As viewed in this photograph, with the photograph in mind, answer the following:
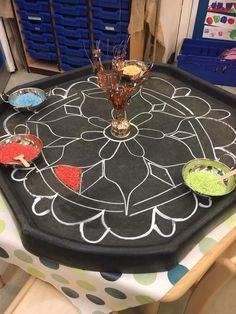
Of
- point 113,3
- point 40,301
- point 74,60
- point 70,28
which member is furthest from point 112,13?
point 40,301

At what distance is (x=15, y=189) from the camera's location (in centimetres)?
90

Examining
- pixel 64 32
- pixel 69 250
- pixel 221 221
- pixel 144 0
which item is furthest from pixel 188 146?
pixel 64 32

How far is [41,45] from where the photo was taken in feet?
8.39

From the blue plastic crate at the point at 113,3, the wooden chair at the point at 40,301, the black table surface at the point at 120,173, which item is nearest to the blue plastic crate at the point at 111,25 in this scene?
the blue plastic crate at the point at 113,3

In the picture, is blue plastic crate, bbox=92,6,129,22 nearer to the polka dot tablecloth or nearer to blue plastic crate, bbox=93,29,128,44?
blue plastic crate, bbox=93,29,128,44

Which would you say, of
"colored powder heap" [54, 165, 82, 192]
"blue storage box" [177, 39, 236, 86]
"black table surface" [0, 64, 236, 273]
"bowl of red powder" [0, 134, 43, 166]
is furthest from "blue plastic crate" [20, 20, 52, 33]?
"colored powder heap" [54, 165, 82, 192]

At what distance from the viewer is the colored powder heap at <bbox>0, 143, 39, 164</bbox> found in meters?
0.96

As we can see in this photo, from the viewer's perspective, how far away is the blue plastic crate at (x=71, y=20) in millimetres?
2288

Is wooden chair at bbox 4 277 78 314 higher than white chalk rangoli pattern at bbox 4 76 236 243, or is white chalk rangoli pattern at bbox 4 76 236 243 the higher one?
white chalk rangoli pattern at bbox 4 76 236 243

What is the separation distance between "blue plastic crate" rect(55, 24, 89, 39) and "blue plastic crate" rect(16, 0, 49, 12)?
160mm

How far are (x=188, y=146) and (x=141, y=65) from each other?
17.2 inches

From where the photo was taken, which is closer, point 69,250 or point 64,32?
point 69,250

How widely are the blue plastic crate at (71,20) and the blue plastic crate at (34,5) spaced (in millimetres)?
91

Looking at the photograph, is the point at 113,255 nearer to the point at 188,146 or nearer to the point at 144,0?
the point at 188,146
